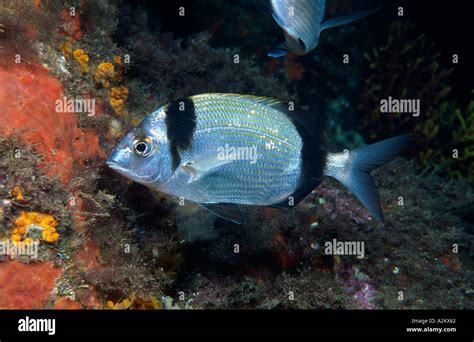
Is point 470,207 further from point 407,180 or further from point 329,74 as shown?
point 329,74

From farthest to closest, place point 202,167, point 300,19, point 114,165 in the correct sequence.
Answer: point 300,19, point 202,167, point 114,165

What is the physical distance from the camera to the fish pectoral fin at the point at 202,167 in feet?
9.02

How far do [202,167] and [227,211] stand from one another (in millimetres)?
439

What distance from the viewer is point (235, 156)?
284 cm

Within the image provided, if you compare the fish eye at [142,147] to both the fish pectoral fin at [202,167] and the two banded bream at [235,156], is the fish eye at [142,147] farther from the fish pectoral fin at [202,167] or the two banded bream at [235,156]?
the fish pectoral fin at [202,167]

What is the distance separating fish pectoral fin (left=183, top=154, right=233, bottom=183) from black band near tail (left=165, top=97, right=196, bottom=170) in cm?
11

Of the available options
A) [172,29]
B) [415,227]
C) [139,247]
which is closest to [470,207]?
[415,227]

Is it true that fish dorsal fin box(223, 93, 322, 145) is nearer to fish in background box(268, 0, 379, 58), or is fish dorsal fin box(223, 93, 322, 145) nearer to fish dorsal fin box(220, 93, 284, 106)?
fish dorsal fin box(220, 93, 284, 106)

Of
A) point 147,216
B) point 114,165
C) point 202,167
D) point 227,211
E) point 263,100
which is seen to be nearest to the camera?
point 114,165

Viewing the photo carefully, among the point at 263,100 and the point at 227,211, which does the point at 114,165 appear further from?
the point at 263,100

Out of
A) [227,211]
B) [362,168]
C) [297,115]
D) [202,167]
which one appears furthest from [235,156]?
[362,168]

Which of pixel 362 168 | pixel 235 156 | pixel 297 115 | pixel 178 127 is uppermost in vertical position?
pixel 297 115

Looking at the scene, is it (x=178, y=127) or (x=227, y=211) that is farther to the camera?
(x=227, y=211)
